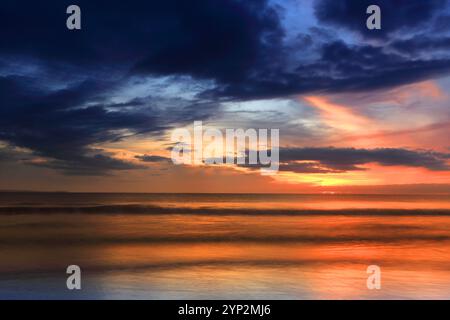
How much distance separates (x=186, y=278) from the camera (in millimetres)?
11312

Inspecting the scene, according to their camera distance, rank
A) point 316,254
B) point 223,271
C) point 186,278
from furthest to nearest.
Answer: point 316,254 < point 223,271 < point 186,278

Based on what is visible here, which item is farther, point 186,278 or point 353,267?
point 353,267
